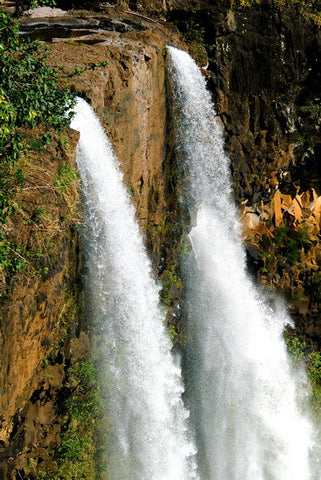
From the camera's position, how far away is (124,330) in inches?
303

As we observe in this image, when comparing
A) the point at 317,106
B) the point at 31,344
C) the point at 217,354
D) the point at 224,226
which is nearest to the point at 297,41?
the point at 317,106

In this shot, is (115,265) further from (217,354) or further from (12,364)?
(217,354)

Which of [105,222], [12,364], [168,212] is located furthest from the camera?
[168,212]

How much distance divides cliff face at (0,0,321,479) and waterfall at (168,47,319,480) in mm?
685

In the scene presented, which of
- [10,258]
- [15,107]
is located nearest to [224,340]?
[10,258]

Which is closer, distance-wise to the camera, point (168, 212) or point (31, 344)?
point (31, 344)

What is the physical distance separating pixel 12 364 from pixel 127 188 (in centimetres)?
438

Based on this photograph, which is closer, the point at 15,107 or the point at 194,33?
the point at 15,107

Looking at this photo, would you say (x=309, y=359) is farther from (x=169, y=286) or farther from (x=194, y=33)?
(x=194, y=33)

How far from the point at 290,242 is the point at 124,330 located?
8.35 meters

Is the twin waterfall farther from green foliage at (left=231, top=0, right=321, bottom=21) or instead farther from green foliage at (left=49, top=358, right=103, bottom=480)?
green foliage at (left=231, top=0, right=321, bottom=21)

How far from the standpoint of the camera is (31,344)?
5.45 meters

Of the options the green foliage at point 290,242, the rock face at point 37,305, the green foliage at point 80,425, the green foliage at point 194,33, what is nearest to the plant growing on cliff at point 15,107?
the rock face at point 37,305

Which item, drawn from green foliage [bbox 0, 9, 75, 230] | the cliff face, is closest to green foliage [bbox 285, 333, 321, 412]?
the cliff face
